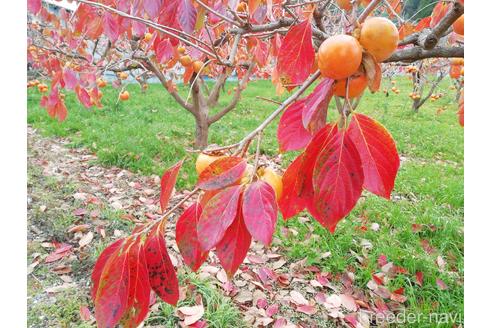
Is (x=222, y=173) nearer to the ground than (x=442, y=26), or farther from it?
nearer to the ground

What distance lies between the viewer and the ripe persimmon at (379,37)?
0.44 meters

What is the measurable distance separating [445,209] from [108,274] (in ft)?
9.51

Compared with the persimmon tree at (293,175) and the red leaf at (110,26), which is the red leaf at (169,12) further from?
the persimmon tree at (293,175)

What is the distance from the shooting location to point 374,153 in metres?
0.43

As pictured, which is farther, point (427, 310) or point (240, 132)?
point (240, 132)

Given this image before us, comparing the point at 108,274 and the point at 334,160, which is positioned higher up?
the point at 334,160

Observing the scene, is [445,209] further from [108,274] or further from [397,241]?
[108,274]

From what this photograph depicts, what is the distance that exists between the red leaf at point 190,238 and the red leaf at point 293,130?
0.60 feet

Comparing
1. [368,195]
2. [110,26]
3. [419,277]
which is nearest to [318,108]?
[110,26]

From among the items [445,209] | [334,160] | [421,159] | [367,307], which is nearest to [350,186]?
[334,160]

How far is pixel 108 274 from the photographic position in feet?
1.78

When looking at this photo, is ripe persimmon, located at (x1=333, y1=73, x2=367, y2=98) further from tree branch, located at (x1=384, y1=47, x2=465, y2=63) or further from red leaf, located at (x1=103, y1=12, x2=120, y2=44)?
red leaf, located at (x1=103, y1=12, x2=120, y2=44)

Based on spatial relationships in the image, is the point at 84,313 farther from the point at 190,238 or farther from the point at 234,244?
the point at 234,244

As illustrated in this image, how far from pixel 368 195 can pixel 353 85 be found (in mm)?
2780
